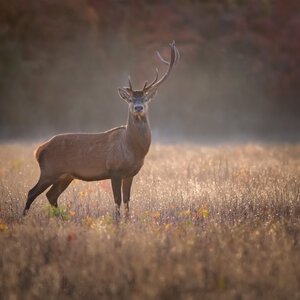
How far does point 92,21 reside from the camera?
30.3 meters

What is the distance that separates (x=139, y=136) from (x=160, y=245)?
8.07ft

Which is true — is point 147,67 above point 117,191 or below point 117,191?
above

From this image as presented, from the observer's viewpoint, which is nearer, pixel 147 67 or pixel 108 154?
pixel 108 154

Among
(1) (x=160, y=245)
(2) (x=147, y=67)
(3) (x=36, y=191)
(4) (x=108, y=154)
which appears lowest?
(1) (x=160, y=245)

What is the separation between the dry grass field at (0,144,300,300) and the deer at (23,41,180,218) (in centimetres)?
34

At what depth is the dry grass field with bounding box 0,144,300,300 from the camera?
543 cm

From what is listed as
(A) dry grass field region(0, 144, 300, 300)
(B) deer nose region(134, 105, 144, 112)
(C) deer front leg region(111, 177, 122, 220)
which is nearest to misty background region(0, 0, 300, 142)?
(A) dry grass field region(0, 144, 300, 300)

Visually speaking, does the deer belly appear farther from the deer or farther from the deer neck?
the deer neck

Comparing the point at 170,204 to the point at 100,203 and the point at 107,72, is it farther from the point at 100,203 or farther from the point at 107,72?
the point at 107,72

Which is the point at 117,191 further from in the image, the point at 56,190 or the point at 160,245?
the point at 160,245

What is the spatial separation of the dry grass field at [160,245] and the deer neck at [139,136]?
0.74 metres

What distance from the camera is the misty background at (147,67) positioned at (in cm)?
2911

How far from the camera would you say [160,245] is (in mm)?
6242

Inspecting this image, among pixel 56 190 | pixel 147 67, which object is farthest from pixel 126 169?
pixel 147 67
